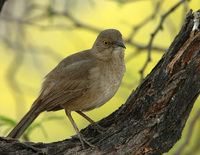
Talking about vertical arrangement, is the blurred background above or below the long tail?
above

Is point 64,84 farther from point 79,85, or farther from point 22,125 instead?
point 22,125

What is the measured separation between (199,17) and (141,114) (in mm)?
1100

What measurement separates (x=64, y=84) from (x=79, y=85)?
0.70 ft

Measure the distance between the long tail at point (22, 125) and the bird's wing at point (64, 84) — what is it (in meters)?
0.15

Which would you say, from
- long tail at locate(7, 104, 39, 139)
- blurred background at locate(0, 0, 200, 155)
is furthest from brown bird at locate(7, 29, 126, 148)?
blurred background at locate(0, 0, 200, 155)

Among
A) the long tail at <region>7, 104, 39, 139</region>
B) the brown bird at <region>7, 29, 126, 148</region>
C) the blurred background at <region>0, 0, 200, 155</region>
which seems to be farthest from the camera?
the blurred background at <region>0, 0, 200, 155</region>

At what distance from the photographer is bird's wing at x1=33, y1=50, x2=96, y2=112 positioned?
15.6 ft

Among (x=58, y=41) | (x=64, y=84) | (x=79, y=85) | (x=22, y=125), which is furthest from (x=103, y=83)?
(x=58, y=41)

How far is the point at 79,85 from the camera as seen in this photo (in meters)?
4.79

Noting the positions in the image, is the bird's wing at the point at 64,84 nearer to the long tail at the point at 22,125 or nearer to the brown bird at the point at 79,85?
the brown bird at the point at 79,85

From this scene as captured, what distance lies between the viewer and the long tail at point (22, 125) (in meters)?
4.62

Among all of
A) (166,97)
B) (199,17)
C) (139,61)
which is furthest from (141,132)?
(139,61)

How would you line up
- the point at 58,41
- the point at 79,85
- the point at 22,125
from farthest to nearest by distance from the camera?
the point at 58,41 < the point at 79,85 < the point at 22,125

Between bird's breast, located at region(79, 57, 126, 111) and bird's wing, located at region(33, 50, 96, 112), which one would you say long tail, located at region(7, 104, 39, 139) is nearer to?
bird's wing, located at region(33, 50, 96, 112)
